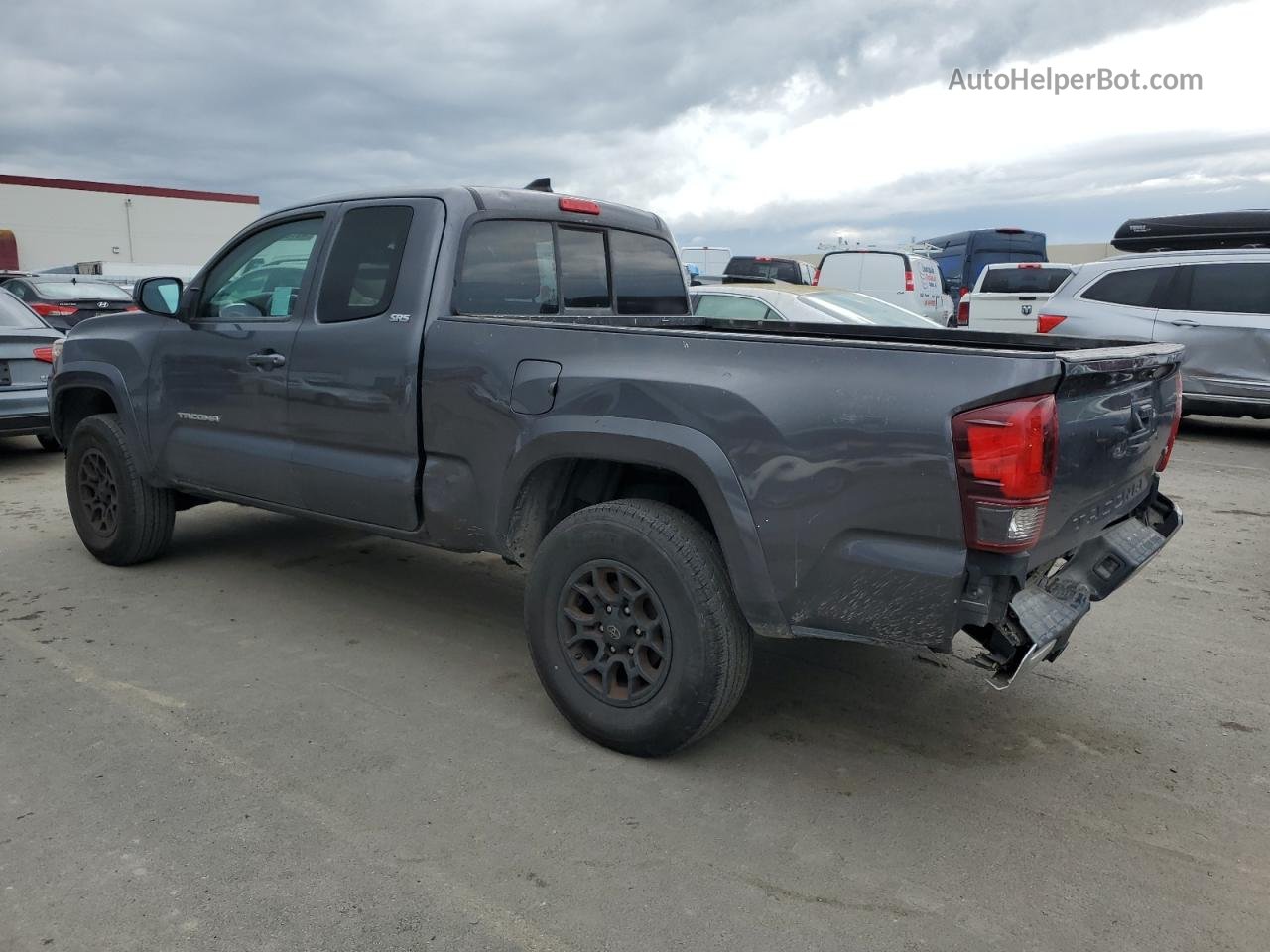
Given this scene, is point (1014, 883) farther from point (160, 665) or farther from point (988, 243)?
point (988, 243)

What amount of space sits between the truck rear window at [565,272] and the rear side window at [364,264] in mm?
296

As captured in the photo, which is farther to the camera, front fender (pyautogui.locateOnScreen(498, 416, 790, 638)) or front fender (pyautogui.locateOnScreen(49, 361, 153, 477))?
front fender (pyautogui.locateOnScreen(49, 361, 153, 477))

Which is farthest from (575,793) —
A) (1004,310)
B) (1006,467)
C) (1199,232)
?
(1004,310)

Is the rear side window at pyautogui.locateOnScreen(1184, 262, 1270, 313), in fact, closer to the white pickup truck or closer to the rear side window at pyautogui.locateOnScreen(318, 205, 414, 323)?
the white pickup truck

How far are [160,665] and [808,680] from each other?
262cm

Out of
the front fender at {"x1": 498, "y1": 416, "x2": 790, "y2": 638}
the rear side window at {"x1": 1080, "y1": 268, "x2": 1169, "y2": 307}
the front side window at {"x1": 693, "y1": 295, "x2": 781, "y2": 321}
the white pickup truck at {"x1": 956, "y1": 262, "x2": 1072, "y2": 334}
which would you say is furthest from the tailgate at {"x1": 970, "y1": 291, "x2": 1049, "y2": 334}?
the front fender at {"x1": 498, "y1": 416, "x2": 790, "y2": 638}

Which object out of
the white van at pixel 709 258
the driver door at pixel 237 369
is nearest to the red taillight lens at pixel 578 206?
the driver door at pixel 237 369

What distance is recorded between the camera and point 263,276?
183 inches

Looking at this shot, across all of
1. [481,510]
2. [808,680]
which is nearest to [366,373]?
[481,510]

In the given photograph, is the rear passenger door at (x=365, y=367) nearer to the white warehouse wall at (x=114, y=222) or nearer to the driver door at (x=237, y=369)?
the driver door at (x=237, y=369)

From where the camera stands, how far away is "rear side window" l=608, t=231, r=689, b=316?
15.9ft

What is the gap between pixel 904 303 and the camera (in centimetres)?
1545

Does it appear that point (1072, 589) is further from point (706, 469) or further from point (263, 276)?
point (263, 276)

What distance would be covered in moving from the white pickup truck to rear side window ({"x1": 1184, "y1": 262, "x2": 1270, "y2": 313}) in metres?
3.43
